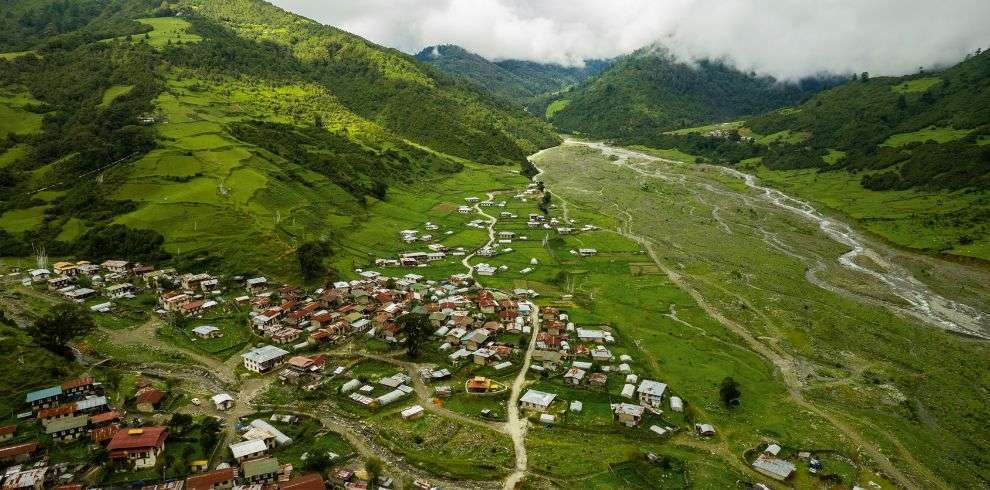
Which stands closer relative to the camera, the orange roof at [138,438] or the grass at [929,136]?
the orange roof at [138,438]

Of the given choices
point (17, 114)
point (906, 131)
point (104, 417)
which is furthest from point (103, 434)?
point (906, 131)

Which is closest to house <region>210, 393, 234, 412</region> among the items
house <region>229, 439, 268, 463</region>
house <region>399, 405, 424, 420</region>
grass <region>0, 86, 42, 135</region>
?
house <region>229, 439, 268, 463</region>

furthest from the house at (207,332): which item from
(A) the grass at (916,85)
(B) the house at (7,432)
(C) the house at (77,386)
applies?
(A) the grass at (916,85)

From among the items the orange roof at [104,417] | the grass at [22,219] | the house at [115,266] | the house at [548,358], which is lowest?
the orange roof at [104,417]

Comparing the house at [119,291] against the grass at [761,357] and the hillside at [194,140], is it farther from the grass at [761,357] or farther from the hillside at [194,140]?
the grass at [761,357]

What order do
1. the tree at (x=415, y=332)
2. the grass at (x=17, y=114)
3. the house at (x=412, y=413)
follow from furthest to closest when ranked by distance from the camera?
the grass at (x=17, y=114) < the tree at (x=415, y=332) < the house at (x=412, y=413)

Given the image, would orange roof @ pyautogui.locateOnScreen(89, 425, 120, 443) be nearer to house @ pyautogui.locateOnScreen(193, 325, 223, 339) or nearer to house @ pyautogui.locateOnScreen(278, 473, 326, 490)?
house @ pyautogui.locateOnScreen(278, 473, 326, 490)

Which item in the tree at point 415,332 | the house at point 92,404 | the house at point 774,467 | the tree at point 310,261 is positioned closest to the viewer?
the house at point 774,467

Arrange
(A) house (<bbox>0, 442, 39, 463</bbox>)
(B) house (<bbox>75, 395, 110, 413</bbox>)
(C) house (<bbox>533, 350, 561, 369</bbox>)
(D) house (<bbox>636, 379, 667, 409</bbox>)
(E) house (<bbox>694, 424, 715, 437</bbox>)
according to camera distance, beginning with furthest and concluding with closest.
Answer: (C) house (<bbox>533, 350, 561, 369</bbox>), (D) house (<bbox>636, 379, 667, 409</bbox>), (E) house (<bbox>694, 424, 715, 437</bbox>), (B) house (<bbox>75, 395, 110, 413</bbox>), (A) house (<bbox>0, 442, 39, 463</bbox>)
